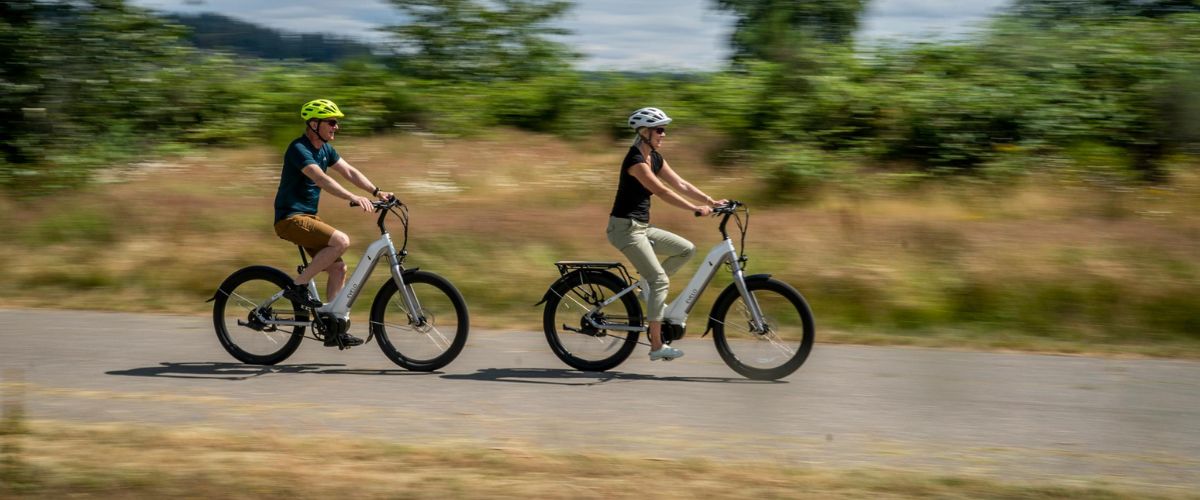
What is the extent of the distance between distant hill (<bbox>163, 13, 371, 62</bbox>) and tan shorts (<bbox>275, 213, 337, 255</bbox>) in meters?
12.2

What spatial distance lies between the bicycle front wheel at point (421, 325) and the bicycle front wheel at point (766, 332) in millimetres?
1685

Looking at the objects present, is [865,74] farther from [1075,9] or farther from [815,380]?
[815,380]

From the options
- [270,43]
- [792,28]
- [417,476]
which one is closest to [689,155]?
[792,28]

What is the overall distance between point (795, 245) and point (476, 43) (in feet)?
35.2

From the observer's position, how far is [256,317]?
338 inches

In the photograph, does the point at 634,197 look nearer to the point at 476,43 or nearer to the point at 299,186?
Answer: the point at 299,186

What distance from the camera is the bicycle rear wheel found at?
8477 millimetres

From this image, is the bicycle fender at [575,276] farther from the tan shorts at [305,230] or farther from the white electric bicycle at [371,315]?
the tan shorts at [305,230]

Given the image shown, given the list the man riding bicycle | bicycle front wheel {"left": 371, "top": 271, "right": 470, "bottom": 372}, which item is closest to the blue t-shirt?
the man riding bicycle

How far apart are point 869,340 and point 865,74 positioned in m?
9.23

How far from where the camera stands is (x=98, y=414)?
7.00 meters

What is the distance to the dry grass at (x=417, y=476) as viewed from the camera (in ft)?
17.5

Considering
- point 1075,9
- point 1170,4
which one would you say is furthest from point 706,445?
point 1170,4

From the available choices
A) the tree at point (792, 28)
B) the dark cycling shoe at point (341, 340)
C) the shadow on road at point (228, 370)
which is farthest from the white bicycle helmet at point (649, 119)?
the tree at point (792, 28)
